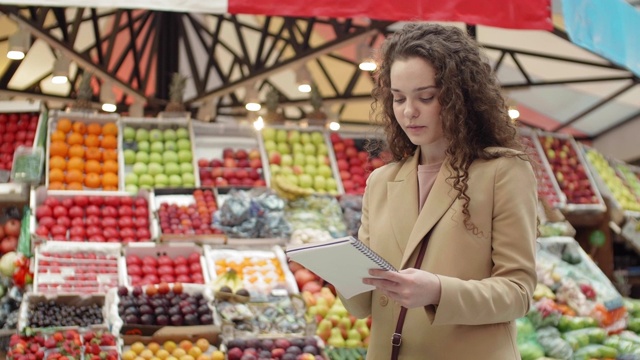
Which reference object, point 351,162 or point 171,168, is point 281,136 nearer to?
point 351,162

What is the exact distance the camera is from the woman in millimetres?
1861

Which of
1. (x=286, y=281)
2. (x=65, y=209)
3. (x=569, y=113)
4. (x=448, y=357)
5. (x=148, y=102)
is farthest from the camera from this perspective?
(x=569, y=113)

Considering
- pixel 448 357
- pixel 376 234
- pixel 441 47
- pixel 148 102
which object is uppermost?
pixel 148 102

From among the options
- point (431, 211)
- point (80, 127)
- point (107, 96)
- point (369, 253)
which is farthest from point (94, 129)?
point (369, 253)

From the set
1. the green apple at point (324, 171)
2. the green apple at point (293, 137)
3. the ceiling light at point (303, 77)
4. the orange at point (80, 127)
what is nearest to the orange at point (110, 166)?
the orange at point (80, 127)

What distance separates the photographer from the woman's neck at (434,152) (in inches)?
79.9

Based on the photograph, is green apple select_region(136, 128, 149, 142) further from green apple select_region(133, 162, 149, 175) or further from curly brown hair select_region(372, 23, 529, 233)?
curly brown hair select_region(372, 23, 529, 233)

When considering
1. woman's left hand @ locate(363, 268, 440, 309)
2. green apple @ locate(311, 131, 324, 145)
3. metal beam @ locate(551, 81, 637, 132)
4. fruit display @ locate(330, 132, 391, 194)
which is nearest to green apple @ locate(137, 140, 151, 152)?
green apple @ locate(311, 131, 324, 145)

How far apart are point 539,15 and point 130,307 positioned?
309cm

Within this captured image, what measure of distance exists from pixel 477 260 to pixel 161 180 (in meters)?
5.04

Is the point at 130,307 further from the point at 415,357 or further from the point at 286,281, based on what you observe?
the point at 415,357

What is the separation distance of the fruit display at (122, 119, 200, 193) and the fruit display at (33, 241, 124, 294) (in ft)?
3.08

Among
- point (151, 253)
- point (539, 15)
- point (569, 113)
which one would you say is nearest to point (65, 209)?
point (151, 253)

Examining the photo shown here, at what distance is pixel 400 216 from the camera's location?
6.57 feet
